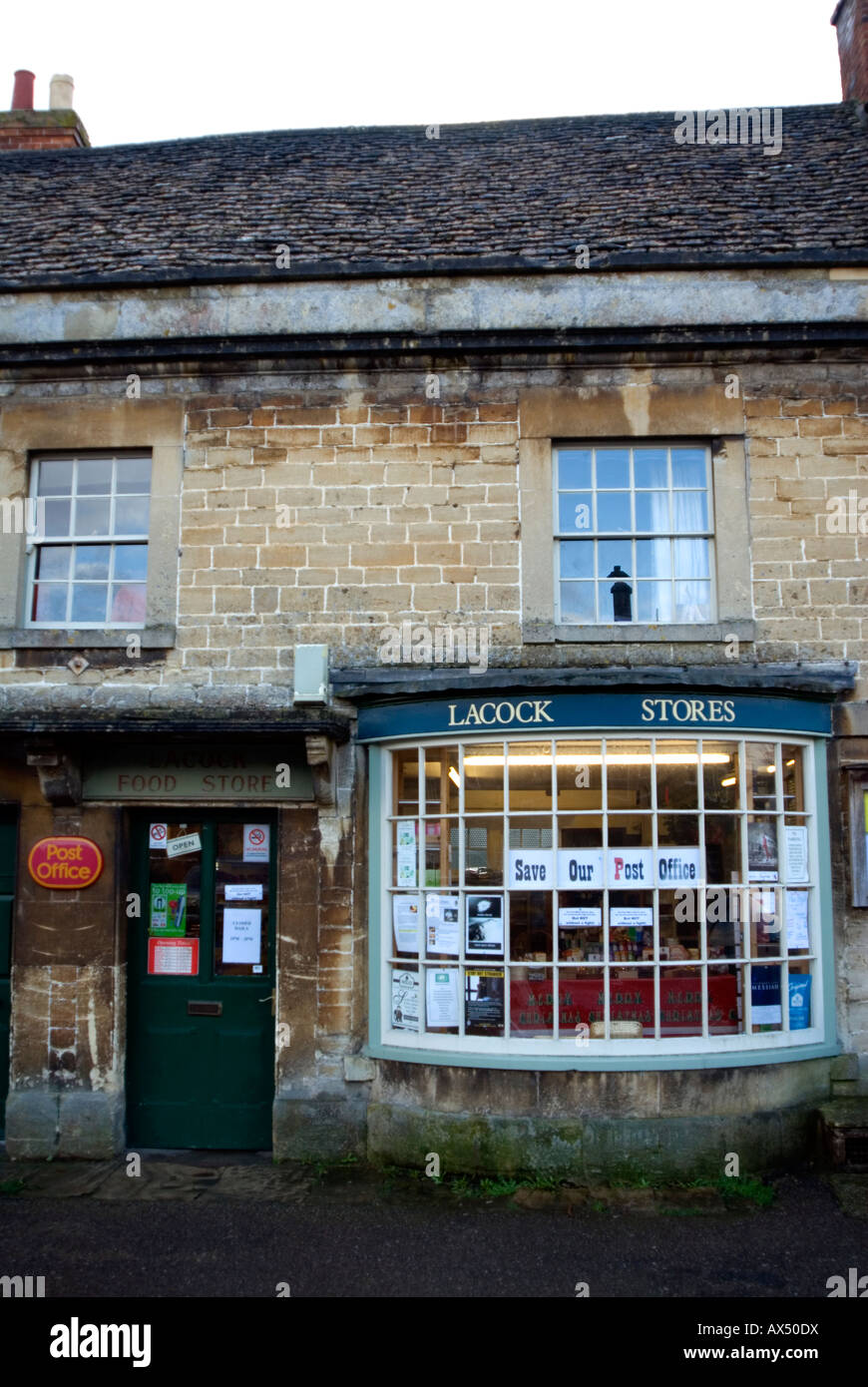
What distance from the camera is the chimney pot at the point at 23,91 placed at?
12664 mm

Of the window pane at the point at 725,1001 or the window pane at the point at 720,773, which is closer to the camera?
the window pane at the point at 725,1001

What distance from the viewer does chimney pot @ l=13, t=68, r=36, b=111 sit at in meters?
12.7

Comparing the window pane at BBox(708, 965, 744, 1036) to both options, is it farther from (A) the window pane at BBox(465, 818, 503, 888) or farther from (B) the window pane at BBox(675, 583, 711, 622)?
(B) the window pane at BBox(675, 583, 711, 622)

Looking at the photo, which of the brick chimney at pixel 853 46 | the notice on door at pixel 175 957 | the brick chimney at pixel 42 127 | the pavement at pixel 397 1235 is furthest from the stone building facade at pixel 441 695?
the brick chimney at pixel 42 127

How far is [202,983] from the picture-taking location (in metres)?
7.61

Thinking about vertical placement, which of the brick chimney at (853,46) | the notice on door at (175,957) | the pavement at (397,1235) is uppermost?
the brick chimney at (853,46)

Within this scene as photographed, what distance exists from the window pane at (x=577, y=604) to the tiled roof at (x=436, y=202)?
2.52 metres

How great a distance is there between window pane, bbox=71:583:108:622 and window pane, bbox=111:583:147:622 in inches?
3.6

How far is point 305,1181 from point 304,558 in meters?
4.46

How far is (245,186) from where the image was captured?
10.0m

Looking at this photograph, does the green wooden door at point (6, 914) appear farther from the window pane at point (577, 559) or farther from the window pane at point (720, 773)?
the window pane at point (720, 773)

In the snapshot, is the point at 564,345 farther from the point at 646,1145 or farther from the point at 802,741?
the point at 646,1145

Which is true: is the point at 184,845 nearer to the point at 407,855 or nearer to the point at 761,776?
the point at 407,855

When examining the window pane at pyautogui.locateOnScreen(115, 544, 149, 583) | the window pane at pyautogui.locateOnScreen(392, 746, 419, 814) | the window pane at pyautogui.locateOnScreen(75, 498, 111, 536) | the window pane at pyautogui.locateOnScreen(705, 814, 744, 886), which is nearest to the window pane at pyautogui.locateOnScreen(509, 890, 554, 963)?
the window pane at pyautogui.locateOnScreen(392, 746, 419, 814)
